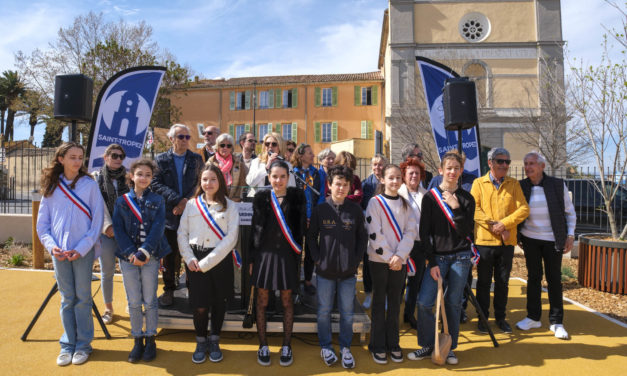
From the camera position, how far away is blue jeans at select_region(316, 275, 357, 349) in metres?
3.32

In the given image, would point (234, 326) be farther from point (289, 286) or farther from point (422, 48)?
point (422, 48)

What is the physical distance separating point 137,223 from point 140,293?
24.7 inches

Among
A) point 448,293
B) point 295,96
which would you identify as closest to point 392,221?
point 448,293

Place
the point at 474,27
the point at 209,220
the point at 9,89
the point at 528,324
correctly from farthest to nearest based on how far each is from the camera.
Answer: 1. the point at 9,89
2. the point at 474,27
3. the point at 528,324
4. the point at 209,220

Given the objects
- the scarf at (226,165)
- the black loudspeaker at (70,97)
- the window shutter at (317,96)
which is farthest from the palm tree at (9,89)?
the scarf at (226,165)

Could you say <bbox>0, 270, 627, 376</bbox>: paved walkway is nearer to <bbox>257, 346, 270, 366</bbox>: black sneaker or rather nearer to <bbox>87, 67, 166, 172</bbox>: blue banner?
<bbox>257, 346, 270, 366</bbox>: black sneaker

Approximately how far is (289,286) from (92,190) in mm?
1979

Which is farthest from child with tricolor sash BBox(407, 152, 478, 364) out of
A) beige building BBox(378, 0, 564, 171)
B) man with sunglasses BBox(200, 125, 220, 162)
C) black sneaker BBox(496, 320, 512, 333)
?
beige building BBox(378, 0, 564, 171)

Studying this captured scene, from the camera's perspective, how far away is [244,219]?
3.89m

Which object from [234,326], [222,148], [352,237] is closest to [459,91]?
[352,237]

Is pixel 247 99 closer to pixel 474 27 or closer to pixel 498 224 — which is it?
pixel 474 27

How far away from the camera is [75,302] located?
3324 millimetres

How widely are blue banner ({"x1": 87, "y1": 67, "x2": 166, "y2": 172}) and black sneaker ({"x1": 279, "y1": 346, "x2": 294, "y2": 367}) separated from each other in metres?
3.40

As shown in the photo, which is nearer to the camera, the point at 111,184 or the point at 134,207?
the point at 134,207
